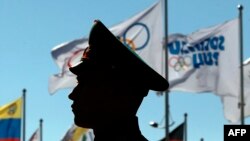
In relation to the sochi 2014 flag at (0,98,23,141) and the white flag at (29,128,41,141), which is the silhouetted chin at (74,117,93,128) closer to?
the sochi 2014 flag at (0,98,23,141)

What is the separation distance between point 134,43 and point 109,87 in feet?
67.6

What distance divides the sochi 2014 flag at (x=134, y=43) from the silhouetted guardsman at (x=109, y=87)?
19.7m

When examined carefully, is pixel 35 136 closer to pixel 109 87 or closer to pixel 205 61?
pixel 205 61

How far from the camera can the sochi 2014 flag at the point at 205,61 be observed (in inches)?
966

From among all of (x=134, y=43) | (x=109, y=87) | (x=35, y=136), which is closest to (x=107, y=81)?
(x=109, y=87)

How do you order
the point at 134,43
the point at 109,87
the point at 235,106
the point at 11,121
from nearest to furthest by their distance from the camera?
1. the point at 109,87
2. the point at 235,106
3. the point at 134,43
4. the point at 11,121

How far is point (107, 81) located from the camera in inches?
204

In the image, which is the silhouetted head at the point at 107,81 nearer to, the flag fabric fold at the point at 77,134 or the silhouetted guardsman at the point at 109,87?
the silhouetted guardsman at the point at 109,87

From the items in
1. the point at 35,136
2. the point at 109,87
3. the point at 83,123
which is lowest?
the point at 35,136

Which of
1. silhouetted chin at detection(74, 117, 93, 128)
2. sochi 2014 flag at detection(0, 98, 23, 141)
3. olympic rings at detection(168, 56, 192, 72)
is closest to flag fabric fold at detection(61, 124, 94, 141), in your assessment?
sochi 2014 flag at detection(0, 98, 23, 141)

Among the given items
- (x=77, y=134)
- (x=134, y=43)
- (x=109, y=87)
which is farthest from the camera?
(x=77, y=134)

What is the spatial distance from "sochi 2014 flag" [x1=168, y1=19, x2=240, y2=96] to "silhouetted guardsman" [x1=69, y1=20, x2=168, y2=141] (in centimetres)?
1909

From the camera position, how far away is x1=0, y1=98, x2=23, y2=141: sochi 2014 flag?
29.8 metres

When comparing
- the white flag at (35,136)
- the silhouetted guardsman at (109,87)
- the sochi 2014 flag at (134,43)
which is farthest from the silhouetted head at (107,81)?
the white flag at (35,136)
